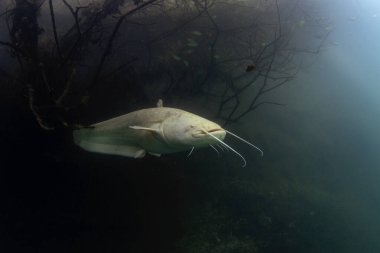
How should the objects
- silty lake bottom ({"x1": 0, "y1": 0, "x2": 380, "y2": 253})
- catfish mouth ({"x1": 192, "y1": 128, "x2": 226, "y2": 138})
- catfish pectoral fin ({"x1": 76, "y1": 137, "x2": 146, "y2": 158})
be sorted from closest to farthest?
catfish mouth ({"x1": 192, "y1": 128, "x2": 226, "y2": 138}) → catfish pectoral fin ({"x1": 76, "y1": 137, "x2": 146, "y2": 158}) → silty lake bottom ({"x1": 0, "y1": 0, "x2": 380, "y2": 253})

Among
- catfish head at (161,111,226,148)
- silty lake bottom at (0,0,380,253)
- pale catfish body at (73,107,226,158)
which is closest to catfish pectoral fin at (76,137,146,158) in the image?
pale catfish body at (73,107,226,158)

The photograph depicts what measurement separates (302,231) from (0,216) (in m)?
5.44

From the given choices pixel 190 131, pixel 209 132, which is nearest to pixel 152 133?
pixel 190 131

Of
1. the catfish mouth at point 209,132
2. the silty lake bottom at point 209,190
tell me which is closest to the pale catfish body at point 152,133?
the catfish mouth at point 209,132

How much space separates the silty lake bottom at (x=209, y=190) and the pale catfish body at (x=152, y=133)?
1.25 metres

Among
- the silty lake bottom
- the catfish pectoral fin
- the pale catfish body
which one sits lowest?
the silty lake bottom

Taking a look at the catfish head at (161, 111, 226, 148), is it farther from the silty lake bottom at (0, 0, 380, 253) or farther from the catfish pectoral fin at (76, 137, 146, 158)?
the silty lake bottom at (0, 0, 380, 253)

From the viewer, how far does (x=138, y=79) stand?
6453mm

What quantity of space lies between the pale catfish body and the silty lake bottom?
1253mm

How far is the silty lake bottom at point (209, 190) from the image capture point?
534cm

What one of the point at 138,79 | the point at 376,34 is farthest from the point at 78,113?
the point at 376,34

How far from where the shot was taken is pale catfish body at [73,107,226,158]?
2.99 m

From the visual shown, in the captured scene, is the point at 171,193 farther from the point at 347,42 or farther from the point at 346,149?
the point at 347,42

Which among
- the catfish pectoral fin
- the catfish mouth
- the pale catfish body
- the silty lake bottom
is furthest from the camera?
the silty lake bottom
